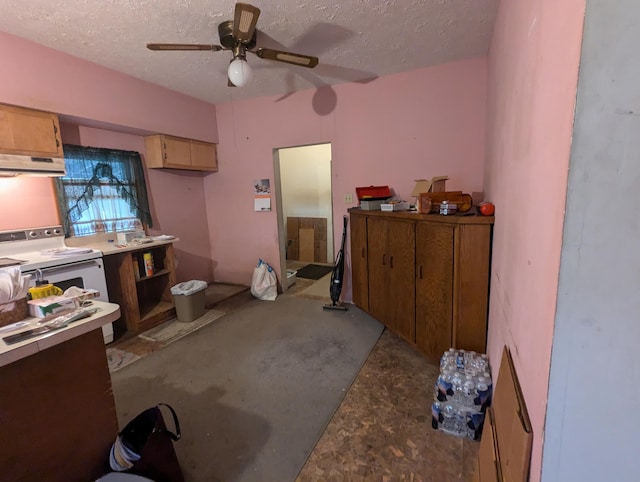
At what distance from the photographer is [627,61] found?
0.56m

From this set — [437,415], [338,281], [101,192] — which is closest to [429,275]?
[437,415]

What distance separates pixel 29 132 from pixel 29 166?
0.93ft

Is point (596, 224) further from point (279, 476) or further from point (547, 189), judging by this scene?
point (279, 476)

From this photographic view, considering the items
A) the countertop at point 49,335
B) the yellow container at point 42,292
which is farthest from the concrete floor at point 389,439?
the yellow container at point 42,292

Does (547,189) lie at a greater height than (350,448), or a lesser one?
greater

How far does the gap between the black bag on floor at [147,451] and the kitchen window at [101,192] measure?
101 inches

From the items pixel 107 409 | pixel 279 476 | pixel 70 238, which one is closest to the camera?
pixel 107 409

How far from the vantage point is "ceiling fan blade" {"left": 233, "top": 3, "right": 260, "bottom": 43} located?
1.57 m

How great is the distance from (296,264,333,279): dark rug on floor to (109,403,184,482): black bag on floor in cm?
357

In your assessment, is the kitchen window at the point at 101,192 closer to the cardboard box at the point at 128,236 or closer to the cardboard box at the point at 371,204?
the cardboard box at the point at 128,236

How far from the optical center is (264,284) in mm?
3924

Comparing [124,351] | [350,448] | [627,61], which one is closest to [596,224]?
[627,61]

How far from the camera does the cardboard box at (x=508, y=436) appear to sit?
811 millimetres

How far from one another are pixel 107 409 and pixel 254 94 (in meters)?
3.62
